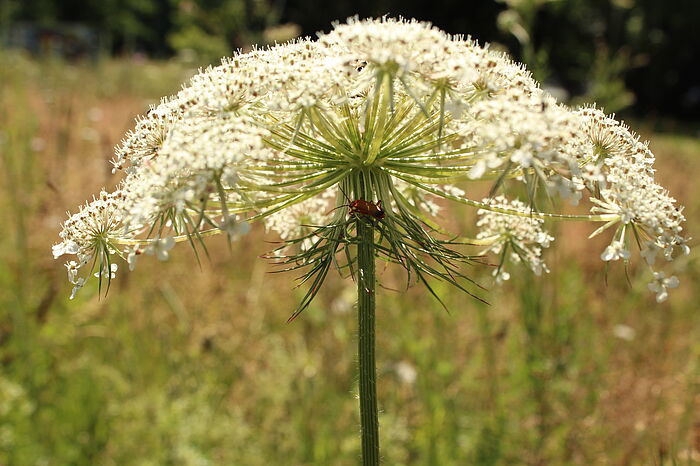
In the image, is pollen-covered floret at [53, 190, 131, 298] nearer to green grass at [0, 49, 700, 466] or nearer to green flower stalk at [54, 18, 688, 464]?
green flower stalk at [54, 18, 688, 464]

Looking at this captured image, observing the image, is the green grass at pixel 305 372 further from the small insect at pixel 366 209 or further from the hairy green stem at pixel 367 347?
the small insect at pixel 366 209

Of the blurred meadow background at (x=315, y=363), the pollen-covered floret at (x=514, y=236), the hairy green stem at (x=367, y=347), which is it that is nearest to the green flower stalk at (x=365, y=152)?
the hairy green stem at (x=367, y=347)

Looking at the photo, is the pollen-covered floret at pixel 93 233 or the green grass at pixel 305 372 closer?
the pollen-covered floret at pixel 93 233

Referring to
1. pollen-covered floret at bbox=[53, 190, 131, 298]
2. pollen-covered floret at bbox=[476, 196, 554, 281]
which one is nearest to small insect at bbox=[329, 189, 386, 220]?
pollen-covered floret at bbox=[476, 196, 554, 281]

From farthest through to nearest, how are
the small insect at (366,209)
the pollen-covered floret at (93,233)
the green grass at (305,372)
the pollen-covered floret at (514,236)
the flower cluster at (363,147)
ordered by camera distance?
the green grass at (305,372)
the pollen-covered floret at (514,236)
the pollen-covered floret at (93,233)
the small insect at (366,209)
the flower cluster at (363,147)

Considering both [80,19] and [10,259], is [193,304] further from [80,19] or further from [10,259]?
[80,19]

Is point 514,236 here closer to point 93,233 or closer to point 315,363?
point 93,233

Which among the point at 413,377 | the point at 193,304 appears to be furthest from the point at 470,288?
the point at 193,304
